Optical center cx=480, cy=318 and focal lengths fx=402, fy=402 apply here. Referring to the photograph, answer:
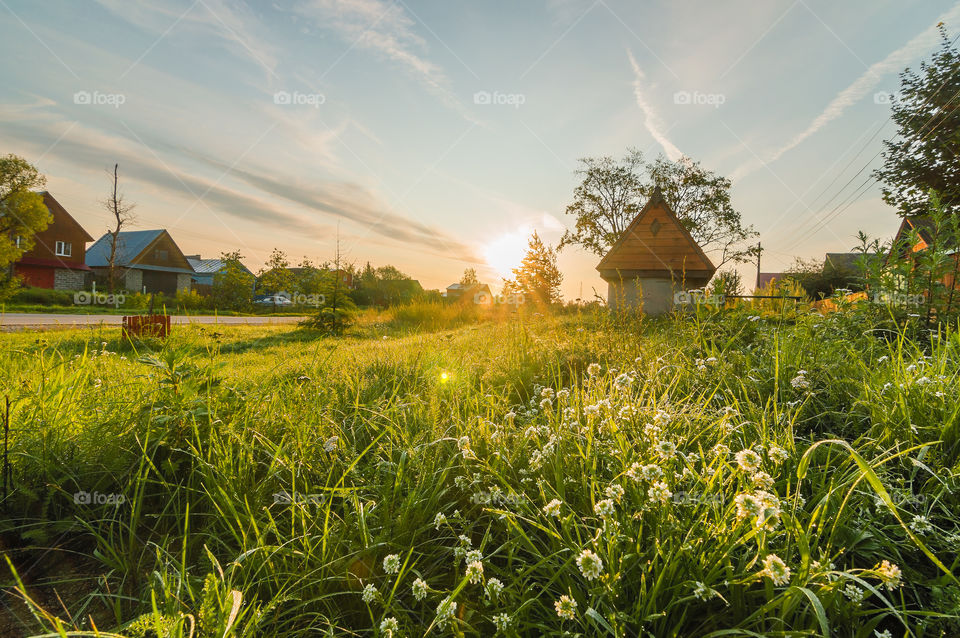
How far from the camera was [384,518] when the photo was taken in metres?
1.76

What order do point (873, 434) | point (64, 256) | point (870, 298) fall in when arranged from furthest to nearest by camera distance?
point (64, 256) < point (870, 298) < point (873, 434)

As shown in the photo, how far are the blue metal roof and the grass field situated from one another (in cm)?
5251

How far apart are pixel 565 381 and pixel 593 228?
31.7 metres

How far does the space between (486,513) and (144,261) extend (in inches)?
2200

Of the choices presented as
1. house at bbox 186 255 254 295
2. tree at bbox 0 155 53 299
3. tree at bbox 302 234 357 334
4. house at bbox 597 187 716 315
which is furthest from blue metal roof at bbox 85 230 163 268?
house at bbox 597 187 716 315

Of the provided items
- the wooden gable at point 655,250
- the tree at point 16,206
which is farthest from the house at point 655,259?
the tree at point 16,206

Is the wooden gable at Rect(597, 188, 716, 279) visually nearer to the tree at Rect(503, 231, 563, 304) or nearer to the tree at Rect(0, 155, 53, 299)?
the tree at Rect(503, 231, 563, 304)

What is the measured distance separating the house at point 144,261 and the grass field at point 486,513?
162 ft

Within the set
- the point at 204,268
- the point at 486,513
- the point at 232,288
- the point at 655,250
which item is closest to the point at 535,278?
the point at 655,250

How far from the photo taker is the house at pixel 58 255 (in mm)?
35559

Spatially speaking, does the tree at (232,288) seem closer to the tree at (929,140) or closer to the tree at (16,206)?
the tree at (16,206)

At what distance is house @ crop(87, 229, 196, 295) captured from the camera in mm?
42531

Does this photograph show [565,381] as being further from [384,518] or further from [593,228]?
[593,228]

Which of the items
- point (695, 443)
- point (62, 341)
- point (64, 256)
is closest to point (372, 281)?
point (64, 256)
